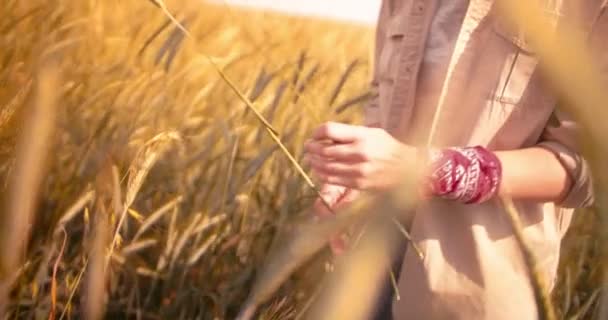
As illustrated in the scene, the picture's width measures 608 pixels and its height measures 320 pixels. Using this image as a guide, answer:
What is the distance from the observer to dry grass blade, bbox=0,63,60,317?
199mm

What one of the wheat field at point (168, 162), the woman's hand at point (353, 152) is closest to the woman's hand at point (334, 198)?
the wheat field at point (168, 162)

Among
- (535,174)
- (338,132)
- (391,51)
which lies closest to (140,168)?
(338,132)

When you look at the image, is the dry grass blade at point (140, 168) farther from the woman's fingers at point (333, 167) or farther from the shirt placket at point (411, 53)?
the shirt placket at point (411, 53)

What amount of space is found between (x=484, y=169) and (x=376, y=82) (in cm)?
28

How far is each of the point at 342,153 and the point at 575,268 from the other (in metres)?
0.56

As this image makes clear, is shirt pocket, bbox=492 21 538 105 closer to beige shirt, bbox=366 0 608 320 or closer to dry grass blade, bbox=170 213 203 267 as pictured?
beige shirt, bbox=366 0 608 320

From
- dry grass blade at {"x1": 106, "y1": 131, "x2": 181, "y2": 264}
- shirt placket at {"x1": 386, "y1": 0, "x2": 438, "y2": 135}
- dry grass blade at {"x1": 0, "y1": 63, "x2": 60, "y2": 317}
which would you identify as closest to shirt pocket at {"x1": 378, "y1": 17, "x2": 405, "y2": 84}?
shirt placket at {"x1": 386, "y1": 0, "x2": 438, "y2": 135}

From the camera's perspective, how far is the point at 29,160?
0.20m

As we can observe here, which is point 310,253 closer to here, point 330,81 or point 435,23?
point 435,23

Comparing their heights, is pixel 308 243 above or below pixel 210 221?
above

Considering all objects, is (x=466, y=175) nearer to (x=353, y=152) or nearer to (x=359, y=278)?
(x=353, y=152)

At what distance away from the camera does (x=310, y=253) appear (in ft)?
0.42

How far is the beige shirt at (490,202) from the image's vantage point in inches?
21.6

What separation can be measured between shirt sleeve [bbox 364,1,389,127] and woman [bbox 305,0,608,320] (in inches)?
5.2
